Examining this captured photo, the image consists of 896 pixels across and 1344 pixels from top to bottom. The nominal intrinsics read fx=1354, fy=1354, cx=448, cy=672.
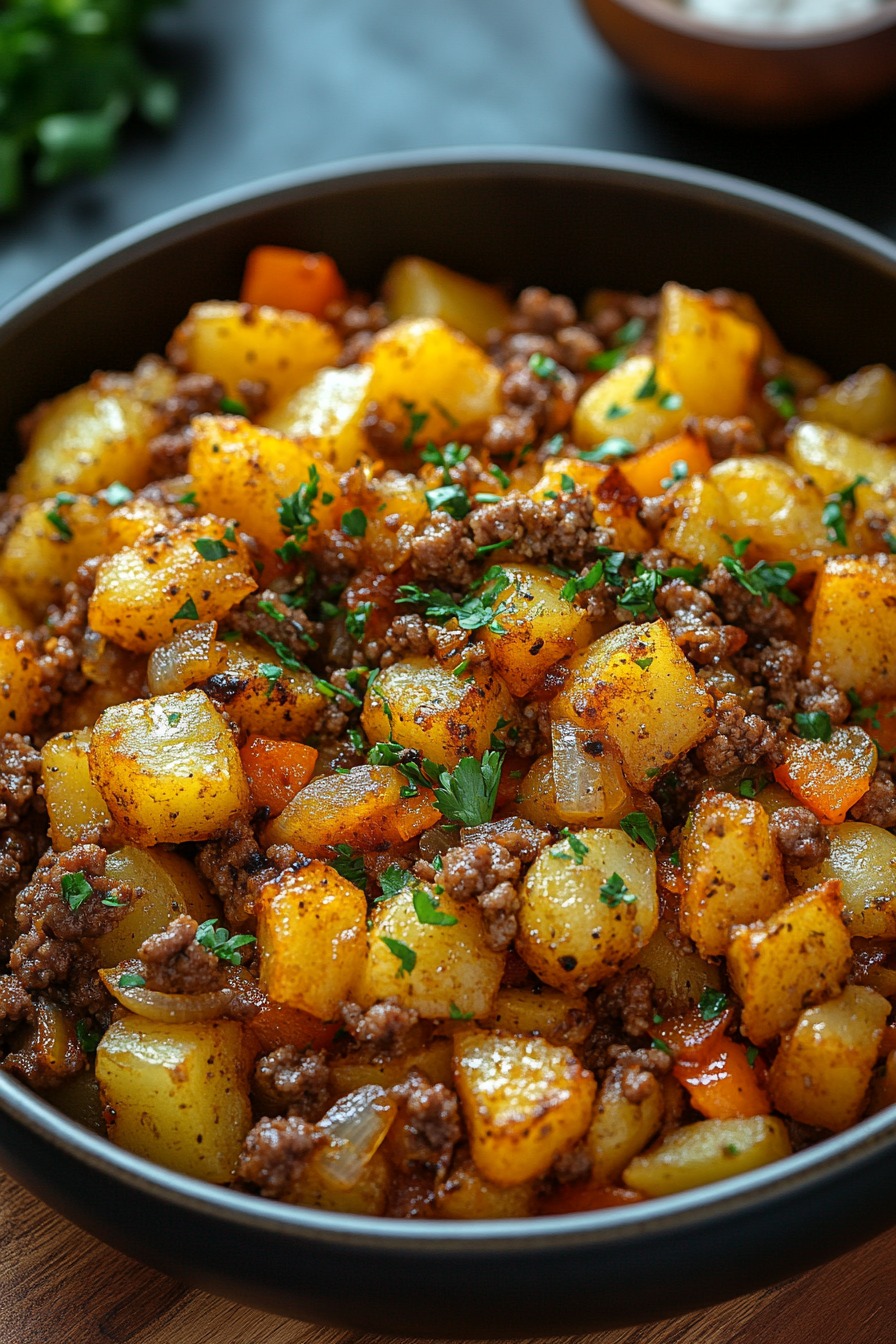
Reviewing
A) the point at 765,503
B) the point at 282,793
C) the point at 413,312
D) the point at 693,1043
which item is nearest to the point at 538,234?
the point at 413,312

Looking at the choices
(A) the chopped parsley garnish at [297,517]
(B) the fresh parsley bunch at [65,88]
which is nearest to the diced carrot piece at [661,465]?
(A) the chopped parsley garnish at [297,517]

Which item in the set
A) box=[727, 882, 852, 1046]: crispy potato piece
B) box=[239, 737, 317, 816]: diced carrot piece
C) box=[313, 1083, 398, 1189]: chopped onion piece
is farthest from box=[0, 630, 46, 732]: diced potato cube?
box=[727, 882, 852, 1046]: crispy potato piece

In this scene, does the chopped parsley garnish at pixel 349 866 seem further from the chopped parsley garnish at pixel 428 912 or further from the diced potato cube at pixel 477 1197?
the diced potato cube at pixel 477 1197

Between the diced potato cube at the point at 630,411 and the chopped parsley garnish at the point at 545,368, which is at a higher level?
the chopped parsley garnish at the point at 545,368

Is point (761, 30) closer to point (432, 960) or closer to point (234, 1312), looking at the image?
point (432, 960)

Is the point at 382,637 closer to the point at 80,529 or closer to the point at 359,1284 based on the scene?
the point at 80,529

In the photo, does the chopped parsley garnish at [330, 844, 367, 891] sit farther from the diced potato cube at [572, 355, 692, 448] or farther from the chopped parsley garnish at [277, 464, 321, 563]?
the diced potato cube at [572, 355, 692, 448]
